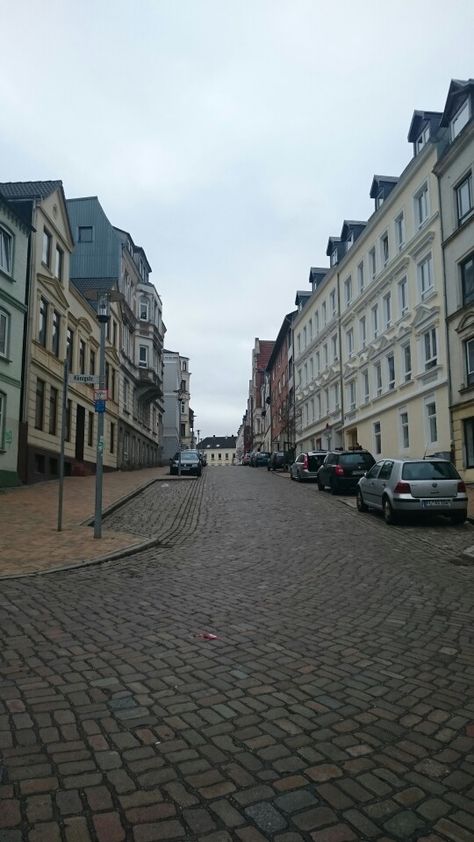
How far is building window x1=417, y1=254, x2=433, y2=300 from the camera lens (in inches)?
1040

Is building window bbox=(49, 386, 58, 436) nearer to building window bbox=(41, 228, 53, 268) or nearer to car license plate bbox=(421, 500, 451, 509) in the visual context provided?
building window bbox=(41, 228, 53, 268)

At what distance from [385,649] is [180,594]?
2905 millimetres

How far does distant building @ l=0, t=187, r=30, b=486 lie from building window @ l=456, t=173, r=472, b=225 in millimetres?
17065

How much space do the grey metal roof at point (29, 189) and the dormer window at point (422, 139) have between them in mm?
16524

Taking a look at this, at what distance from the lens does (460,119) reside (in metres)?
24.2

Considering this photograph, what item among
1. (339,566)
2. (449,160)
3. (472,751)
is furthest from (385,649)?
(449,160)

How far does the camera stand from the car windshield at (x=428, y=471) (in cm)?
1444

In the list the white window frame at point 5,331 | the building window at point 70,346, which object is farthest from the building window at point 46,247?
the white window frame at point 5,331

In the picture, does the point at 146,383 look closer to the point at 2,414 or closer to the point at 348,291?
the point at 348,291

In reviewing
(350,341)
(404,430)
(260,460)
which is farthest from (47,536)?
(260,460)

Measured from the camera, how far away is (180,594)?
742cm

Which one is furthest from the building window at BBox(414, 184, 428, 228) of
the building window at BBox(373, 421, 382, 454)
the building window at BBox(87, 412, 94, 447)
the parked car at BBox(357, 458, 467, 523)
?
the building window at BBox(87, 412, 94, 447)

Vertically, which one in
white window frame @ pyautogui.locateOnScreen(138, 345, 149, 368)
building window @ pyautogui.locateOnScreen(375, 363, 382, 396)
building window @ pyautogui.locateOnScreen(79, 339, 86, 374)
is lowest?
building window @ pyautogui.locateOnScreen(375, 363, 382, 396)

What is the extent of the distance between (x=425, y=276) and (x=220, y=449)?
545ft
